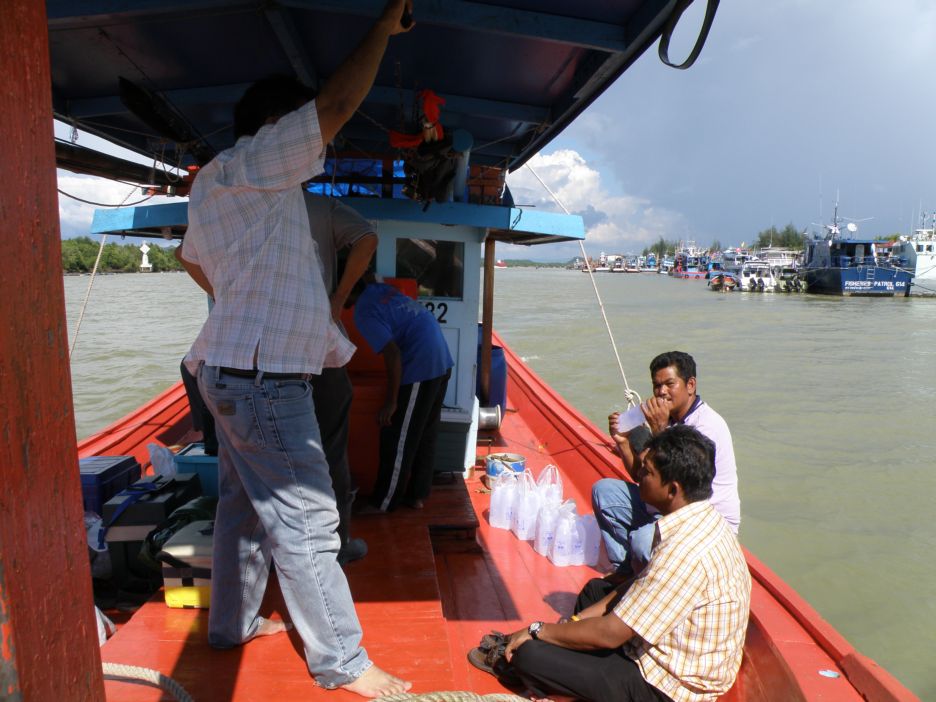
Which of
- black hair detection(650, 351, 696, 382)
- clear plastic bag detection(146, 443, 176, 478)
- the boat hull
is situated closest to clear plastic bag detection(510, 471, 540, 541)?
black hair detection(650, 351, 696, 382)

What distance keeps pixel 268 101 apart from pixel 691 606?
5.76 ft

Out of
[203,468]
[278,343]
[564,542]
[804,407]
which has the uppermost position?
[278,343]

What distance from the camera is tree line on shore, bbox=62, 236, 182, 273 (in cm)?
3162

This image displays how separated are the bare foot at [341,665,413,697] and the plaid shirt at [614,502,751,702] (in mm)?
665

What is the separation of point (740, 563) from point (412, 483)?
1786 mm

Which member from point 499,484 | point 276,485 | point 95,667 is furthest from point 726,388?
point 95,667

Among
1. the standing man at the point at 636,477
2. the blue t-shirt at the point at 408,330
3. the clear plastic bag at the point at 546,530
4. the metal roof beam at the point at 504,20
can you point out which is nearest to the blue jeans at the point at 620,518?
the standing man at the point at 636,477

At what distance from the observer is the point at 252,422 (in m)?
1.58

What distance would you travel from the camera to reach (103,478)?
10.8 feet

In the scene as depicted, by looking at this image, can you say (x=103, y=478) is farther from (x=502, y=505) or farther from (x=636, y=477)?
(x=636, y=477)

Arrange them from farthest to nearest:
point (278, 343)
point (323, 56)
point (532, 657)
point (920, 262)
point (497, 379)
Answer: point (920, 262), point (497, 379), point (323, 56), point (532, 657), point (278, 343)

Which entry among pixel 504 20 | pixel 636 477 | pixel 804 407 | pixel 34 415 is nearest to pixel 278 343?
pixel 34 415

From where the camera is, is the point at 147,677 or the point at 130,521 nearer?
the point at 147,677

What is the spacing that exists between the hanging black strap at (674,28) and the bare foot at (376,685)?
2.19m
